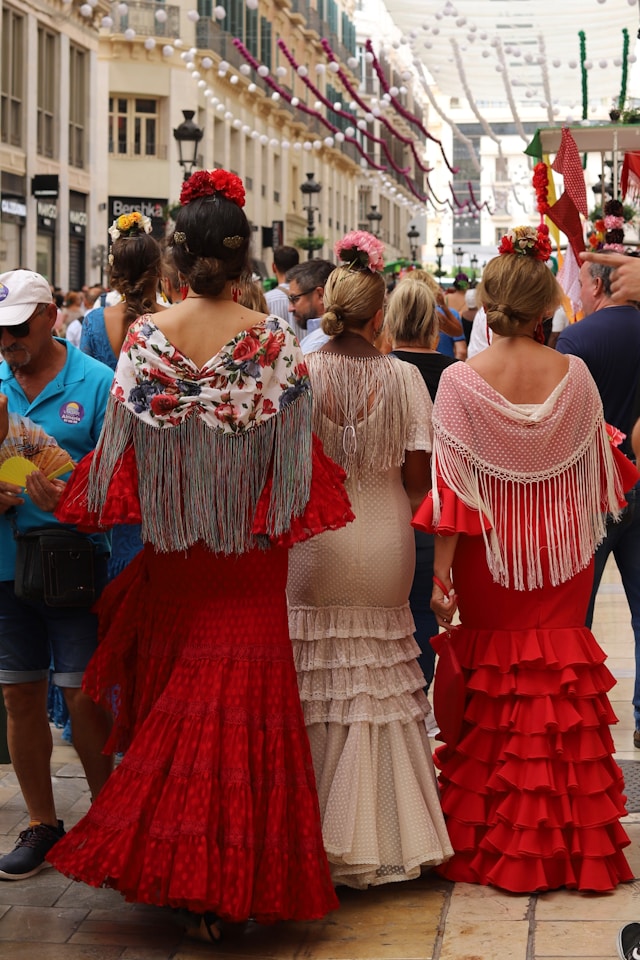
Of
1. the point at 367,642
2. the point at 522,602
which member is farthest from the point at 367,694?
the point at 522,602

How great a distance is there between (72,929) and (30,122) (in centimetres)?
2828

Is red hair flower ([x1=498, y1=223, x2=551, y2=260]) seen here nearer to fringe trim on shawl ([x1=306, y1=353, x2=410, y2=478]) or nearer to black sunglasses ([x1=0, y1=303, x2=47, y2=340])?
fringe trim on shawl ([x1=306, y1=353, x2=410, y2=478])

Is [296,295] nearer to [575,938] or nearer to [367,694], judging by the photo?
[367,694]

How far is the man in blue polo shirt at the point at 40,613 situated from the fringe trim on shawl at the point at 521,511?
3.91ft

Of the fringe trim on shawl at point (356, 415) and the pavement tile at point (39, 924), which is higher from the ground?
the fringe trim on shawl at point (356, 415)

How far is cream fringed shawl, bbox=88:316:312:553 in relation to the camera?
4363 millimetres

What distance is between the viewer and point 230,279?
450 centimetres

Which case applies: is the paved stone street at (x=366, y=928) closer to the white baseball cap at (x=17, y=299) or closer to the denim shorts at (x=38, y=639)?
the denim shorts at (x=38, y=639)

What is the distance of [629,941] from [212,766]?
1208 millimetres

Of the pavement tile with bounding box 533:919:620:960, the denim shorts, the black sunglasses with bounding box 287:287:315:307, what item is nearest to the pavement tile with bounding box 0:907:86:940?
the denim shorts

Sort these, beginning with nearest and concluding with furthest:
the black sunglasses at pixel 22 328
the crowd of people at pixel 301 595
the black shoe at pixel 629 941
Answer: the black shoe at pixel 629 941 → the crowd of people at pixel 301 595 → the black sunglasses at pixel 22 328

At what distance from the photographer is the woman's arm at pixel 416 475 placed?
5.13 meters

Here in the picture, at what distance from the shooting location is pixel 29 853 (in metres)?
5.04

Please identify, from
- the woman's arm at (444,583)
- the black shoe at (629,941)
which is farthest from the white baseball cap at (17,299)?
the black shoe at (629,941)
